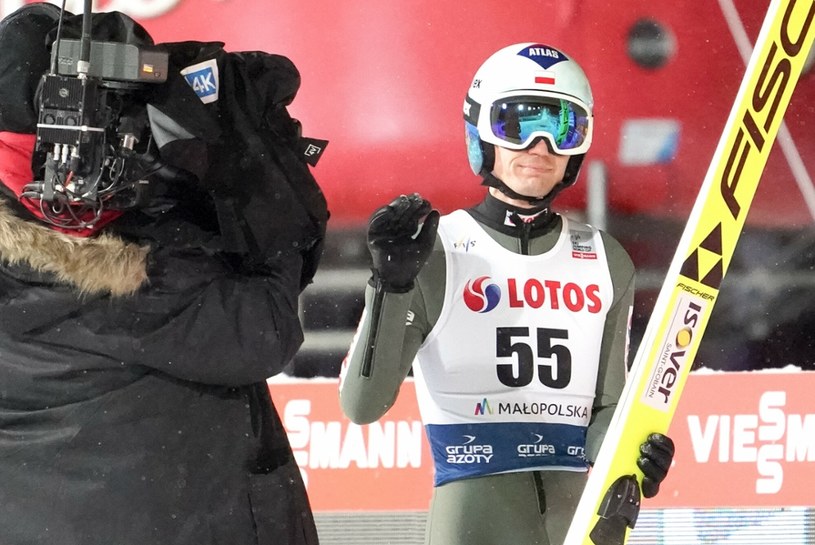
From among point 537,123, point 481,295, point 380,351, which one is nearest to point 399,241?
point 380,351

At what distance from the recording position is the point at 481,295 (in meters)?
2.16

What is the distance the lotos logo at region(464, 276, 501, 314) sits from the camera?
84.7 inches

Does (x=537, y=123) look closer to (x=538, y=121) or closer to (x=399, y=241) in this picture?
(x=538, y=121)

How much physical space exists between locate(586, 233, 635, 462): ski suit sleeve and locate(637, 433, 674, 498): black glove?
0.22m

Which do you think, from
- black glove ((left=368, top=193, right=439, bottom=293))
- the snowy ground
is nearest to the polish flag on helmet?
black glove ((left=368, top=193, right=439, bottom=293))

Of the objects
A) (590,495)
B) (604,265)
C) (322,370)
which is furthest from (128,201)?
(322,370)

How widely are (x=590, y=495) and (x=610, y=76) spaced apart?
169 centimetres

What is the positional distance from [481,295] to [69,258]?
939mm

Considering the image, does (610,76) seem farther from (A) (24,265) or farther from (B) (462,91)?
(A) (24,265)

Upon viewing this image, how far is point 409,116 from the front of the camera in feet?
10.6

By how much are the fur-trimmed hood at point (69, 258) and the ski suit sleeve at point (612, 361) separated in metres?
1.04

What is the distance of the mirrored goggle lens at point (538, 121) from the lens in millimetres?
2176

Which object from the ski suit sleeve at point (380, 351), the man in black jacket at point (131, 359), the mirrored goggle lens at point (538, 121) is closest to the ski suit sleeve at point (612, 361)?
the mirrored goggle lens at point (538, 121)

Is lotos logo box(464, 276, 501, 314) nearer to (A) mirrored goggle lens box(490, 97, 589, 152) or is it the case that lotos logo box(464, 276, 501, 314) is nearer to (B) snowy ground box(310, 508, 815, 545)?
(A) mirrored goggle lens box(490, 97, 589, 152)
